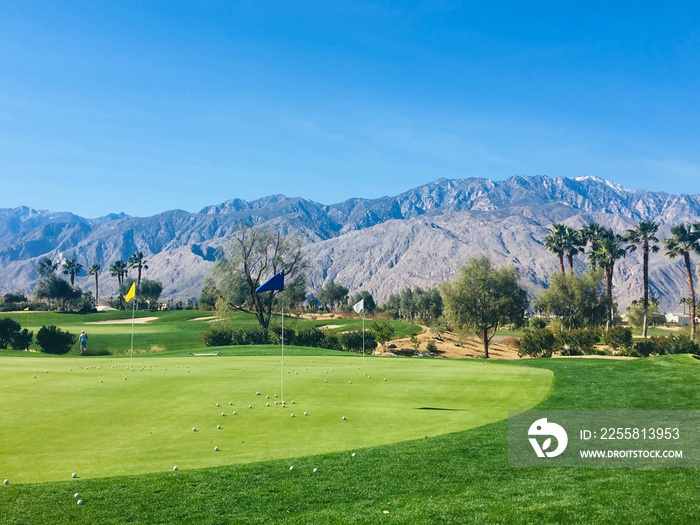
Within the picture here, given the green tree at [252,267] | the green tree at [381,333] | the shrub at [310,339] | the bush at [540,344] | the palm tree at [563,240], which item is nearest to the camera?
the shrub at [310,339]

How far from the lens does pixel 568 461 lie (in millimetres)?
10617

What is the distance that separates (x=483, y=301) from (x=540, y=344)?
7443mm

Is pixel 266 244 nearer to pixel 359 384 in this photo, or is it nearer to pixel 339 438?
pixel 359 384

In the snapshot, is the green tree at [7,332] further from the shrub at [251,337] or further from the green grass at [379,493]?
the green grass at [379,493]

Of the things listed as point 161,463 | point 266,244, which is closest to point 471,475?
point 161,463

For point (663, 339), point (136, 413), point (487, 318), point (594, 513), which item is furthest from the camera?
point (487, 318)

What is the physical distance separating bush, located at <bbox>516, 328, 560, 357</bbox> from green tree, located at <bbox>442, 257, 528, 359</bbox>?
13.7 ft

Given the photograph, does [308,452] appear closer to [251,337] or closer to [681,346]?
[251,337]

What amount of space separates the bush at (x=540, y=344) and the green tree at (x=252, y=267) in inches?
957

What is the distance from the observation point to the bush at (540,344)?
54062 mm

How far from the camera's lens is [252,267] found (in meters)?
63.0

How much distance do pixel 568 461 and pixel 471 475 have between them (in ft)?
6.78

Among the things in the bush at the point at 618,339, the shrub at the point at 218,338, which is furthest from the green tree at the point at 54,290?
the bush at the point at 618,339

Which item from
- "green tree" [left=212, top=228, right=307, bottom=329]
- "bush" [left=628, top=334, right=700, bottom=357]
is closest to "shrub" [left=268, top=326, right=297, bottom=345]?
"green tree" [left=212, top=228, right=307, bottom=329]
